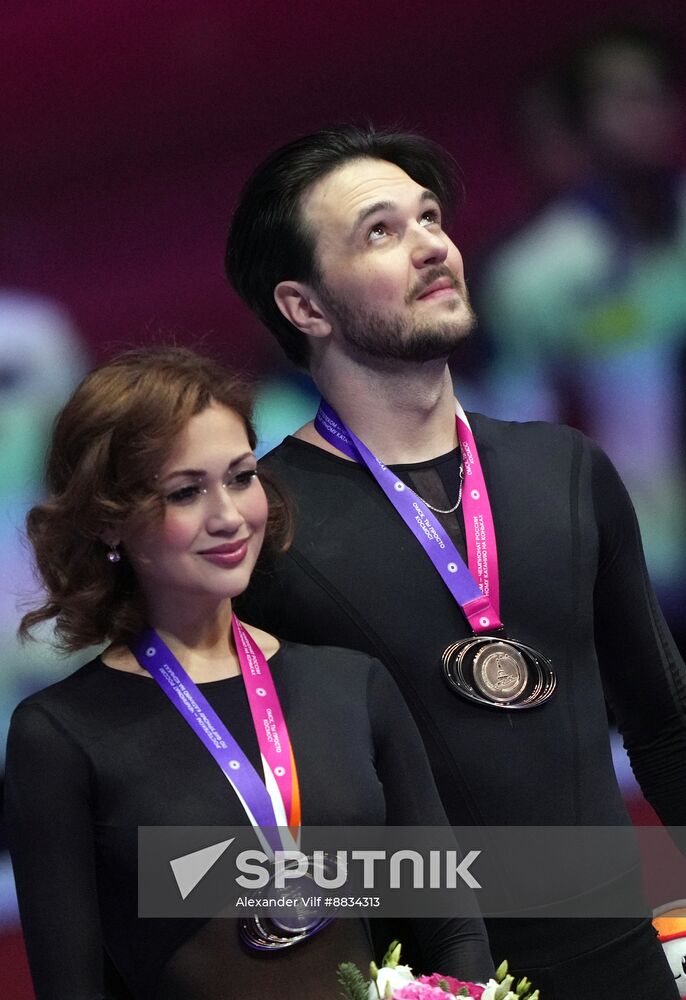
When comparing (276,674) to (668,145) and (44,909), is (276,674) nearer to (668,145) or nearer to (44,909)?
(44,909)

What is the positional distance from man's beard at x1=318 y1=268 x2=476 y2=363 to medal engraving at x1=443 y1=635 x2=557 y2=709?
50cm

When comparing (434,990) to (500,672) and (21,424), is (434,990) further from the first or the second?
(21,424)

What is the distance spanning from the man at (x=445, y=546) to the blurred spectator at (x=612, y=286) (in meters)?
1.02

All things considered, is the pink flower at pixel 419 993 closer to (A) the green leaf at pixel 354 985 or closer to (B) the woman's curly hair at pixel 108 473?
(A) the green leaf at pixel 354 985

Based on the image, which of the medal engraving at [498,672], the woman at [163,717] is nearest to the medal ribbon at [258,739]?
the woman at [163,717]

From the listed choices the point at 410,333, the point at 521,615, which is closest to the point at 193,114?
the point at 410,333

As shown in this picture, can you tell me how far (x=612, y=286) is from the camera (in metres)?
4.21

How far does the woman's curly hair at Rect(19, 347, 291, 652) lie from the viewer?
7.83 feet

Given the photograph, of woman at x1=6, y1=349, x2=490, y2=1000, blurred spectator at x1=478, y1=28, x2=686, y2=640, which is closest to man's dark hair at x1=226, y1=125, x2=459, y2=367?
woman at x1=6, y1=349, x2=490, y2=1000

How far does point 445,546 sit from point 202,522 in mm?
543

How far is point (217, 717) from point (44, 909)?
0.36 meters

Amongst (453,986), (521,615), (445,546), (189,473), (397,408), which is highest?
(397,408)

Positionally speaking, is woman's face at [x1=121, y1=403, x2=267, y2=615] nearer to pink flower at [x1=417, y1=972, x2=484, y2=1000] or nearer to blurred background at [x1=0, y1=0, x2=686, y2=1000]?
pink flower at [x1=417, y1=972, x2=484, y2=1000]

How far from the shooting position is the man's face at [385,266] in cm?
284
